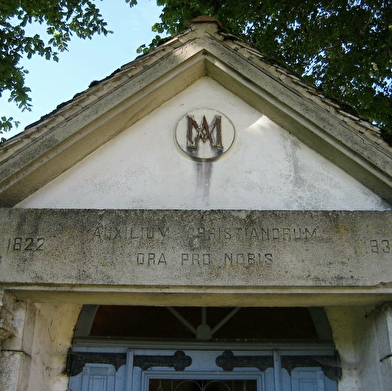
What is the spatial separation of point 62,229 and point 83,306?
4.99 ft

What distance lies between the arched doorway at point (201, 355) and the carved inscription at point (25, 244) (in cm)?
148

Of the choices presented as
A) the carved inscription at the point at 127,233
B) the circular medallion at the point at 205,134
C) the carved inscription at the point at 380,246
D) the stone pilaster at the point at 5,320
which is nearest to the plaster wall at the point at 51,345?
the stone pilaster at the point at 5,320

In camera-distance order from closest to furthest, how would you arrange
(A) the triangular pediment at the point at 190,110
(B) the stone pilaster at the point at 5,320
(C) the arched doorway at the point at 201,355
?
(B) the stone pilaster at the point at 5,320 → (A) the triangular pediment at the point at 190,110 → (C) the arched doorway at the point at 201,355

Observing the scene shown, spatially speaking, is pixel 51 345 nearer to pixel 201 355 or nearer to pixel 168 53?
pixel 201 355

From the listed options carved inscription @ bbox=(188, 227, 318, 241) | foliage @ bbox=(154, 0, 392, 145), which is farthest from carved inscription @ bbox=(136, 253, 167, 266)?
foliage @ bbox=(154, 0, 392, 145)

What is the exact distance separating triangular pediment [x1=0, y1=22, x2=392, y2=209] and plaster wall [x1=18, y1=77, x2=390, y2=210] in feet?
0.04

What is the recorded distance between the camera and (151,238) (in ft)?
15.2

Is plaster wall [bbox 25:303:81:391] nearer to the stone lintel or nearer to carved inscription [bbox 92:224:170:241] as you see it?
the stone lintel

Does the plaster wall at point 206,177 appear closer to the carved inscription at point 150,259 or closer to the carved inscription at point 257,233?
the carved inscription at point 257,233

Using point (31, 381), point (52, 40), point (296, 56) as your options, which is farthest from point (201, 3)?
point (31, 381)

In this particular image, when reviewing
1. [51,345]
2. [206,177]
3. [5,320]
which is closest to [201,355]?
[51,345]

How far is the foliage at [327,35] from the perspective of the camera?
8906mm

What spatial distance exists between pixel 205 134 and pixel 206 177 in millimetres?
416

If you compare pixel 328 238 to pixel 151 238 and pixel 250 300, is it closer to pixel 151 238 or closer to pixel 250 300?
pixel 250 300
